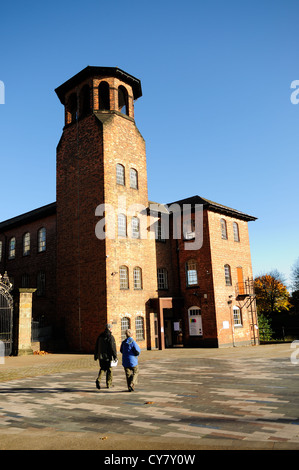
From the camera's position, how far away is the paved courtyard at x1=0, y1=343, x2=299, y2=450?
182 inches

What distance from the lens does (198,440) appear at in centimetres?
460

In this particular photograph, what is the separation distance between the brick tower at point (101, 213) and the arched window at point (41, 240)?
11.4ft

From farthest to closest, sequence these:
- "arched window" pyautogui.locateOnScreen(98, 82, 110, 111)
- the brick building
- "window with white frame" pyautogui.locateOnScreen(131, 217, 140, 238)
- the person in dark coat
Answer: "arched window" pyautogui.locateOnScreen(98, 82, 110, 111), "window with white frame" pyautogui.locateOnScreen(131, 217, 140, 238), the brick building, the person in dark coat

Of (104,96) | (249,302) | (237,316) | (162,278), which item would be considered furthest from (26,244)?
(249,302)

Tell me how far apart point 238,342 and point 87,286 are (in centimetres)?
1133

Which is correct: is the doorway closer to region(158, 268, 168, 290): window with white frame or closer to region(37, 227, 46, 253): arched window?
region(158, 268, 168, 290): window with white frame

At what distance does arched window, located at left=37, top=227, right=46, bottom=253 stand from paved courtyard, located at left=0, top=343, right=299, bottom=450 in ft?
54.2

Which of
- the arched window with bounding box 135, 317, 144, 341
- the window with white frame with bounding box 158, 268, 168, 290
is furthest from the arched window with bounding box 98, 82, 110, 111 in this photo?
the arched window with bounding box 135, 317, 144, 341

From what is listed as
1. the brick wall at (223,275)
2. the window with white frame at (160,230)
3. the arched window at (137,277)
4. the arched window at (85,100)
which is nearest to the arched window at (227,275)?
the brick wall at (223,275)

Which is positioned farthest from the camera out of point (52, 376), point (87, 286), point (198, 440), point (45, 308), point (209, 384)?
point (45, 308)

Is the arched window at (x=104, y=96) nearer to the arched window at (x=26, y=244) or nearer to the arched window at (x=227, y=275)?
the arched window at (x=26, y=244)

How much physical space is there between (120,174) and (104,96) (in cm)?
606
